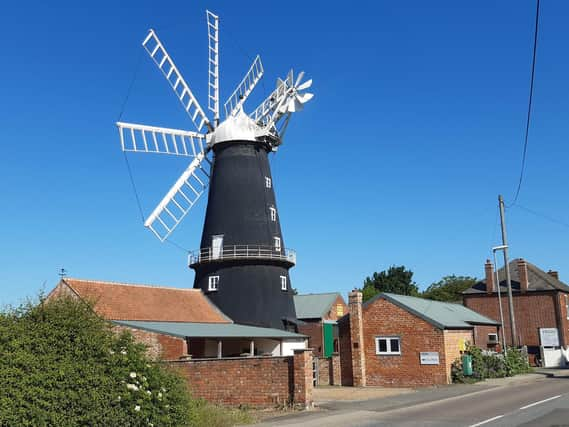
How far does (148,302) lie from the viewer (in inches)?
1101

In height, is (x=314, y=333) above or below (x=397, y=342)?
above

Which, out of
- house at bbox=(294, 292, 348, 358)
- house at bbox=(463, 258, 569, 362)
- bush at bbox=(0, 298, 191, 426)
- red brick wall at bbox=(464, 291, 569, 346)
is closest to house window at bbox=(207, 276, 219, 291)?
house at bbox=(294, 292, 348, 358)

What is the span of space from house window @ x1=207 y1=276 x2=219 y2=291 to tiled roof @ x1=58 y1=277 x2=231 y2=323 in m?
0.63

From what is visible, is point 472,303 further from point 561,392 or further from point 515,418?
point 515,418

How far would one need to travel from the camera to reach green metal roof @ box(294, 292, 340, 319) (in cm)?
4719

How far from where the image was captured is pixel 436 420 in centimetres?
1430

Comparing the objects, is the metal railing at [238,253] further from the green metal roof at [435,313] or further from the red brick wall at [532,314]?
the red brick wall at [532,314]

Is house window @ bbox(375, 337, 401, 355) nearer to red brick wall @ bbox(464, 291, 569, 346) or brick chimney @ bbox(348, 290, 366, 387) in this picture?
brick chimney @ bbox(348, 290, 366, 387)

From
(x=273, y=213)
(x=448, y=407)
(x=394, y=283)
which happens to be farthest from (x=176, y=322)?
(x=394, y=283)

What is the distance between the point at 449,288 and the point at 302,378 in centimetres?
6843

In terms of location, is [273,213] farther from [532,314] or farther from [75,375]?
[75,375]

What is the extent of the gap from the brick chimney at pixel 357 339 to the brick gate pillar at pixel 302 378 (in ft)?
33.5

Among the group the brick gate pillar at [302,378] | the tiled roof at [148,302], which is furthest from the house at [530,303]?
the brick gate pillar at [302,378]

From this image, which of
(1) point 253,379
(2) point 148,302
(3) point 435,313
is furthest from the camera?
(3) point 435,313
